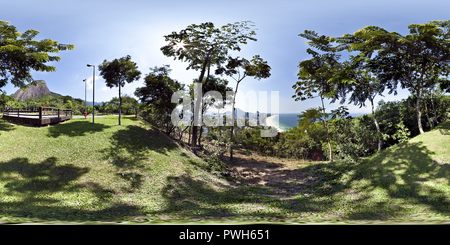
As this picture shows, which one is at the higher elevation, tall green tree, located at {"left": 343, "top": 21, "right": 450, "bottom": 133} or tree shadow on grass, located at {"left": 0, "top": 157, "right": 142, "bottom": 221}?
tall green tree, located at {"left": 343, "top": 21, "right": 450, "bottom": 133}

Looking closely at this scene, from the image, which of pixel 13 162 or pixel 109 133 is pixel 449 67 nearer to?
pixel 109 133

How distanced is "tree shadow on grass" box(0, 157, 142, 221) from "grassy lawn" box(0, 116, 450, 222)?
3cm

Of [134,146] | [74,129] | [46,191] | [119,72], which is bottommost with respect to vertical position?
[46,191]

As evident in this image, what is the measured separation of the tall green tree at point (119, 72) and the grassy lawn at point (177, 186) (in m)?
6.33

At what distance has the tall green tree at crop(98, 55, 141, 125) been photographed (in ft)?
61.8

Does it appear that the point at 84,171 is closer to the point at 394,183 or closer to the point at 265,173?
the point at 265,173

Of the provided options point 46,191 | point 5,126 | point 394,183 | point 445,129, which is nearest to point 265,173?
point 394,183

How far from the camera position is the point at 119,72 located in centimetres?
1906

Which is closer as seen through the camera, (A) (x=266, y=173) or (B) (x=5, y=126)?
(B) (x=5, y=126)

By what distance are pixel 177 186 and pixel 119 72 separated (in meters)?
13.9

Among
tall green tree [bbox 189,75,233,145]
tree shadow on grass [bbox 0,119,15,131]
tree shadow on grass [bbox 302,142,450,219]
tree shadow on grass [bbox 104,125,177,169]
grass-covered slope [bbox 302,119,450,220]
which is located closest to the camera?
grass-covered slope [bbox 302,119,450,220]

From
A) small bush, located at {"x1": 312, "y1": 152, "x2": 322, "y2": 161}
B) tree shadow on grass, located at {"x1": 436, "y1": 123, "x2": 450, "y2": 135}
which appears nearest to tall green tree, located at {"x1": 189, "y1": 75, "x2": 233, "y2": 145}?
small bush, located at {"x1": 312, "y1": 152, "x2": 322, "y2": 161}

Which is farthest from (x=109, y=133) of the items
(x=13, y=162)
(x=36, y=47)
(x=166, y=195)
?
Result: (x=166, y=195)

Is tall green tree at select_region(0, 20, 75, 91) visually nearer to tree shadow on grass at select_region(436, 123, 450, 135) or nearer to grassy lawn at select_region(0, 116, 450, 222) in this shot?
grassy lawn at select_region(0, 116, 450, 222)
